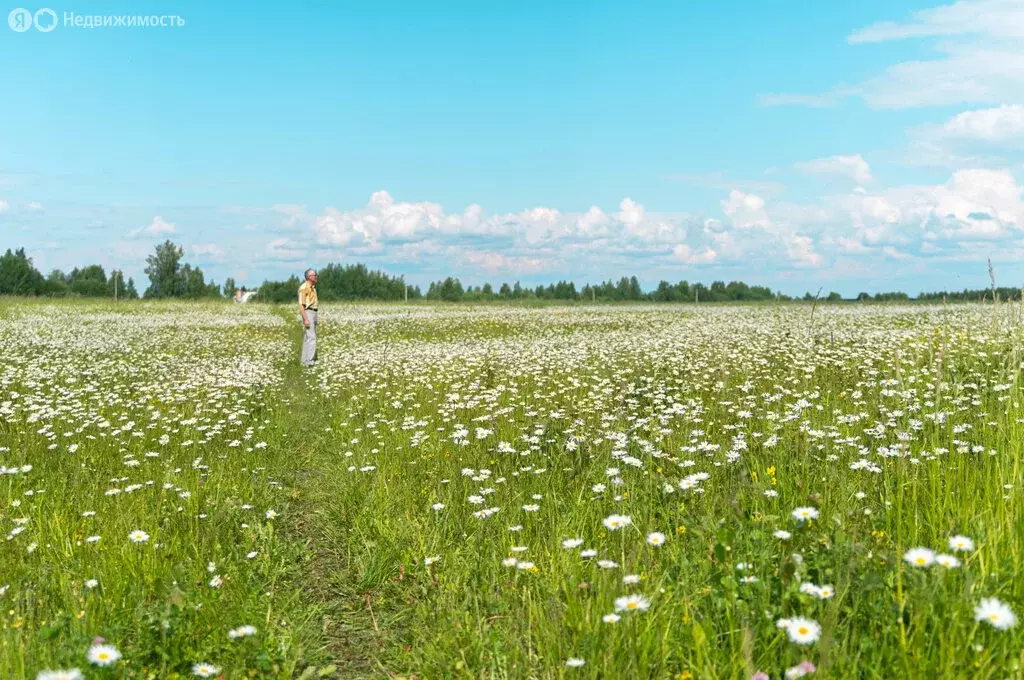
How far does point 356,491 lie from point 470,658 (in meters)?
3.22

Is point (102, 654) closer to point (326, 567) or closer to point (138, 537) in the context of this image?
point (138, 537)

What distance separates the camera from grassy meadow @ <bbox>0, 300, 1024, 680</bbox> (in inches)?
133

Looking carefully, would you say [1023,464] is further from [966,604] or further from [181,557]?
[181,557]

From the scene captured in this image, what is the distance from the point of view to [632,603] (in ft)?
11.0

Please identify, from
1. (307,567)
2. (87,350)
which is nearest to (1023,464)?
(307,567)

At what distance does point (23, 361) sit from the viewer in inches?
701

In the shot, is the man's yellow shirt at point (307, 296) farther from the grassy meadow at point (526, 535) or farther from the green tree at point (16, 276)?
the green tree at point (16, 276)

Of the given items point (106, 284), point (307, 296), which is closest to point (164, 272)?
point (106, 284)

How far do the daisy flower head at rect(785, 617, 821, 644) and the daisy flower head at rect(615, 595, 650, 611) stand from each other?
625 millimetres

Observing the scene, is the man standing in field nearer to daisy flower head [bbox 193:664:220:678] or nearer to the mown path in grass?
the mown path in grass

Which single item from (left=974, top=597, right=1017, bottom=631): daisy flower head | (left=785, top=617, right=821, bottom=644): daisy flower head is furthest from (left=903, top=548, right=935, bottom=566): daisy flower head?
(left=785, top=617, right=821, bottom=644): daisy flower head

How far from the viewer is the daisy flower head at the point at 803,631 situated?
2734 mm

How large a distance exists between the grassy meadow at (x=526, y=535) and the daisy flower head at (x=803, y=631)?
2 centimetres

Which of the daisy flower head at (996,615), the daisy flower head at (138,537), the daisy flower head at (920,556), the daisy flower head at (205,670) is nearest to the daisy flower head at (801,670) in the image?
the daisy flower head at (996,615)
